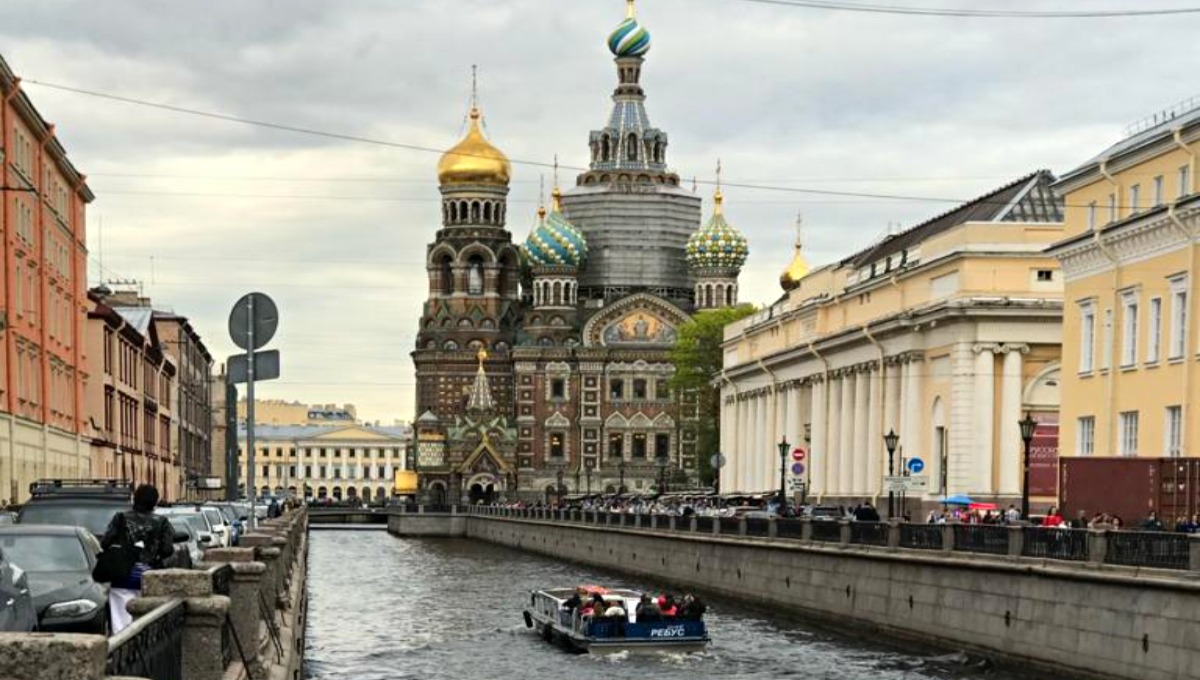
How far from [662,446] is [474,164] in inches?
1144

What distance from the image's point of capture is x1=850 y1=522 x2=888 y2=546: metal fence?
4353 centimetres

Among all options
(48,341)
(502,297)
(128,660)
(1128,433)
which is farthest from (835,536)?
(502,297)

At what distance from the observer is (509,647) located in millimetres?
44000

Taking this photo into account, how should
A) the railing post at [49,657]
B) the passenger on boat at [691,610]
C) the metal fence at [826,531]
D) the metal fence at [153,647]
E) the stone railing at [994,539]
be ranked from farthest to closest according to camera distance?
the metal fence at [826,531] < the passenger on boat at [691,610] < the stone railing at [994,539] < the metal fence at [153,647] < the railing post at [49,657]

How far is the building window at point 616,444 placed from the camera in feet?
561

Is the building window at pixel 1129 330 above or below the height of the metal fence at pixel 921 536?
above

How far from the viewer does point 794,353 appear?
94.1 meters

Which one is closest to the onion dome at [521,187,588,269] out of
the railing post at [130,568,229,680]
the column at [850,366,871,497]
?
the column at [850,366,871,497]

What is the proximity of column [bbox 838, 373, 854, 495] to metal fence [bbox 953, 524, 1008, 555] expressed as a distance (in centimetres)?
4582

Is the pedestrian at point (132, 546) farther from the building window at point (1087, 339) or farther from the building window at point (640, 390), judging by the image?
the building window at point (640, 390)

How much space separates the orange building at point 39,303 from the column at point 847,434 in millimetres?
30658

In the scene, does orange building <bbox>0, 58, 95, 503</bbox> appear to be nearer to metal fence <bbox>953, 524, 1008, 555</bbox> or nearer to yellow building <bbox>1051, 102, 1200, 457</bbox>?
metal fence <bbox>953, 524, 1008, 555</bbox>

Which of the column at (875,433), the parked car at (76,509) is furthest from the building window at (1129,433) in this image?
the column at (875,433)

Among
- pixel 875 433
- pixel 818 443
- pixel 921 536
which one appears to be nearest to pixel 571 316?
pixel 818 443
